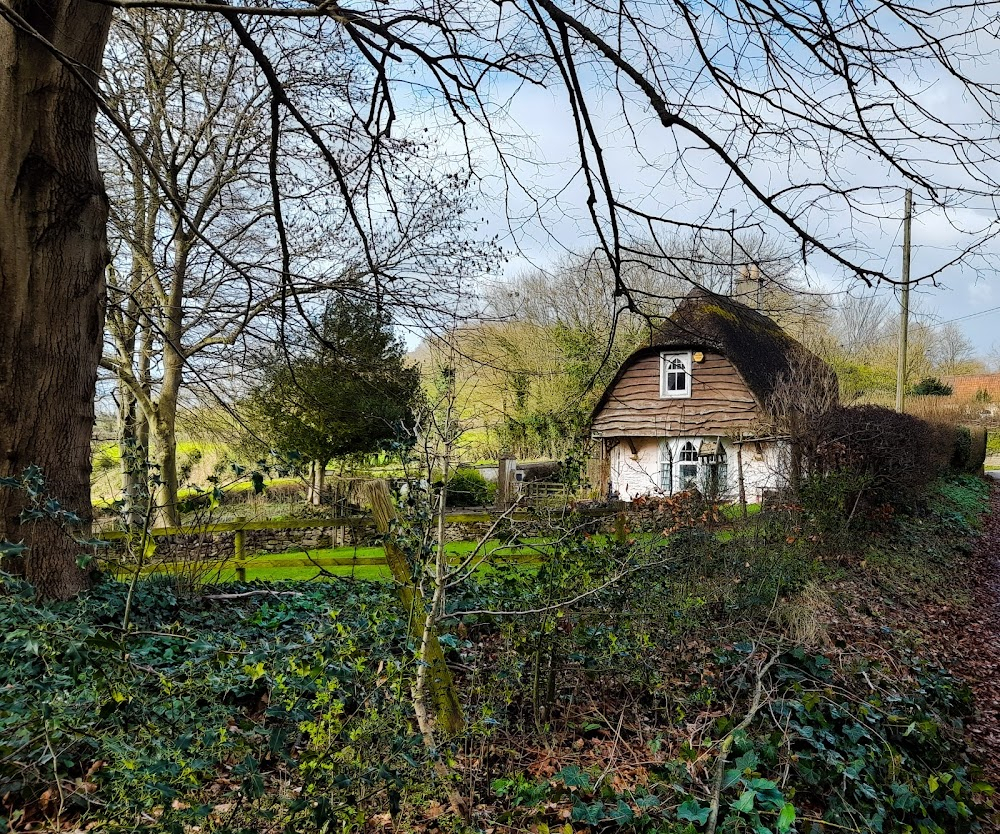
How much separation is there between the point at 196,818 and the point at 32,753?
879 mm

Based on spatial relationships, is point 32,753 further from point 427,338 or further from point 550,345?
point 550,345

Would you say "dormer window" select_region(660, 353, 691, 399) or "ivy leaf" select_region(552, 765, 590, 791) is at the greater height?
"dormer window" select_region(660, 353, 691, 399)

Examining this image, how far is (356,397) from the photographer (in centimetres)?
1426

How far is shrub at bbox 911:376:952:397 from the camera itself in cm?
2792

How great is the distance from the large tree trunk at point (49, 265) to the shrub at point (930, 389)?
30.0m

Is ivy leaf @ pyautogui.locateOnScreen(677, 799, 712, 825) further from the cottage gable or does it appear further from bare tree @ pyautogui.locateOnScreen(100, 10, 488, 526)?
the cottage gable

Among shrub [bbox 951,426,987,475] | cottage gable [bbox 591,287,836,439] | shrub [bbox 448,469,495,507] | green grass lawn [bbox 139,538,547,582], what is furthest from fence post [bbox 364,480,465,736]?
shrub [bbox 951,426,987,475]

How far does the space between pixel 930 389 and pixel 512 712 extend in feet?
98.7

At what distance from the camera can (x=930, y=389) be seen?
28.0 m

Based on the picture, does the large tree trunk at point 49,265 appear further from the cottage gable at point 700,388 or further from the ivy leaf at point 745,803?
the cottage gable at point 700,388

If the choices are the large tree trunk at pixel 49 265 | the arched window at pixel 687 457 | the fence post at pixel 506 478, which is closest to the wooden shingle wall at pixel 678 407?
the arched window at pixel 687 457

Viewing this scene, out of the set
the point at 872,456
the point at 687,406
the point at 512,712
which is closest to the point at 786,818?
the point at 512,712

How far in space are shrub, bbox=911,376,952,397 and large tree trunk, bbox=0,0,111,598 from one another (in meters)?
30.0

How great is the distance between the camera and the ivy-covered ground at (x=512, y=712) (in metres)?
2.14
